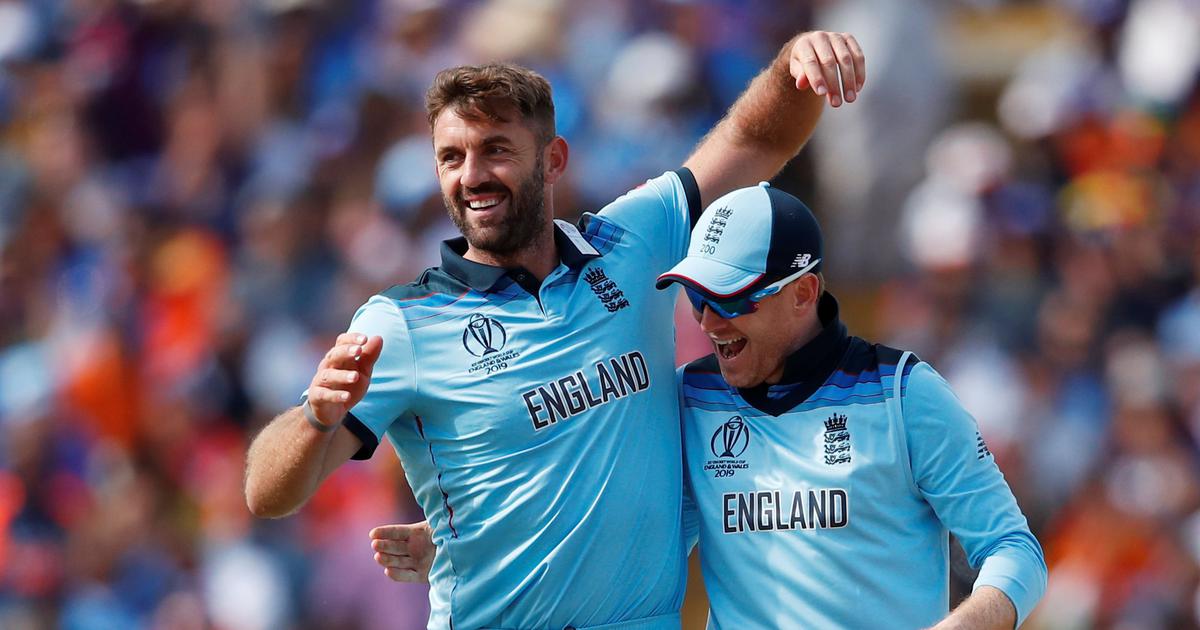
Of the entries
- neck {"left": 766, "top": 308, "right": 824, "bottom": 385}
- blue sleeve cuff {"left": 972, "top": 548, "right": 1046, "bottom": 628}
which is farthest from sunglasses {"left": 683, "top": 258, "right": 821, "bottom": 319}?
blue sleeve cuff {"left": 972, "top": 548, "right": 1046, "bottom": 628}

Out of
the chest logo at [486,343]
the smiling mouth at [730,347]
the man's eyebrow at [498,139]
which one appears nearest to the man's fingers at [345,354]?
the chest logo at [486,343]

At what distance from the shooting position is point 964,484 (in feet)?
13.8

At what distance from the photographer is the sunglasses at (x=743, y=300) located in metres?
4.34

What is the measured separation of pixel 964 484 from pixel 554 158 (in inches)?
60.1

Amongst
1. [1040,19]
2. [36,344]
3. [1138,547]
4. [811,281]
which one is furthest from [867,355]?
[36,344]

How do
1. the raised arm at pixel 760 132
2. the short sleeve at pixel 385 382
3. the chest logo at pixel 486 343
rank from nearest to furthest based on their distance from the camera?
the short sleeve at pixel 385 382 < the chest logo at pixel 486 343 < the raised arm at pixel 760 132

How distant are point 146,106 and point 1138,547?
775 cm

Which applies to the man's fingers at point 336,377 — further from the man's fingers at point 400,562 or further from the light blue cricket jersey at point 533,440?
the man's fingers at point 400,562

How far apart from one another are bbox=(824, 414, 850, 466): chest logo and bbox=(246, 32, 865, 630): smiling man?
1.57 ft

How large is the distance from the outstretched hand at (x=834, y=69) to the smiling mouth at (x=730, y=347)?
2.37 feet

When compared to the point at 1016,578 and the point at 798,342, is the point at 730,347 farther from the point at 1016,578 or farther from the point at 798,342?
the point at 1016,578

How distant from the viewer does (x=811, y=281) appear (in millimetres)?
4430

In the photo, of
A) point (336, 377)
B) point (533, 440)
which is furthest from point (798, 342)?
point (336, 377)

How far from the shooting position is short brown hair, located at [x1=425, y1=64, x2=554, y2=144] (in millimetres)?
4621
